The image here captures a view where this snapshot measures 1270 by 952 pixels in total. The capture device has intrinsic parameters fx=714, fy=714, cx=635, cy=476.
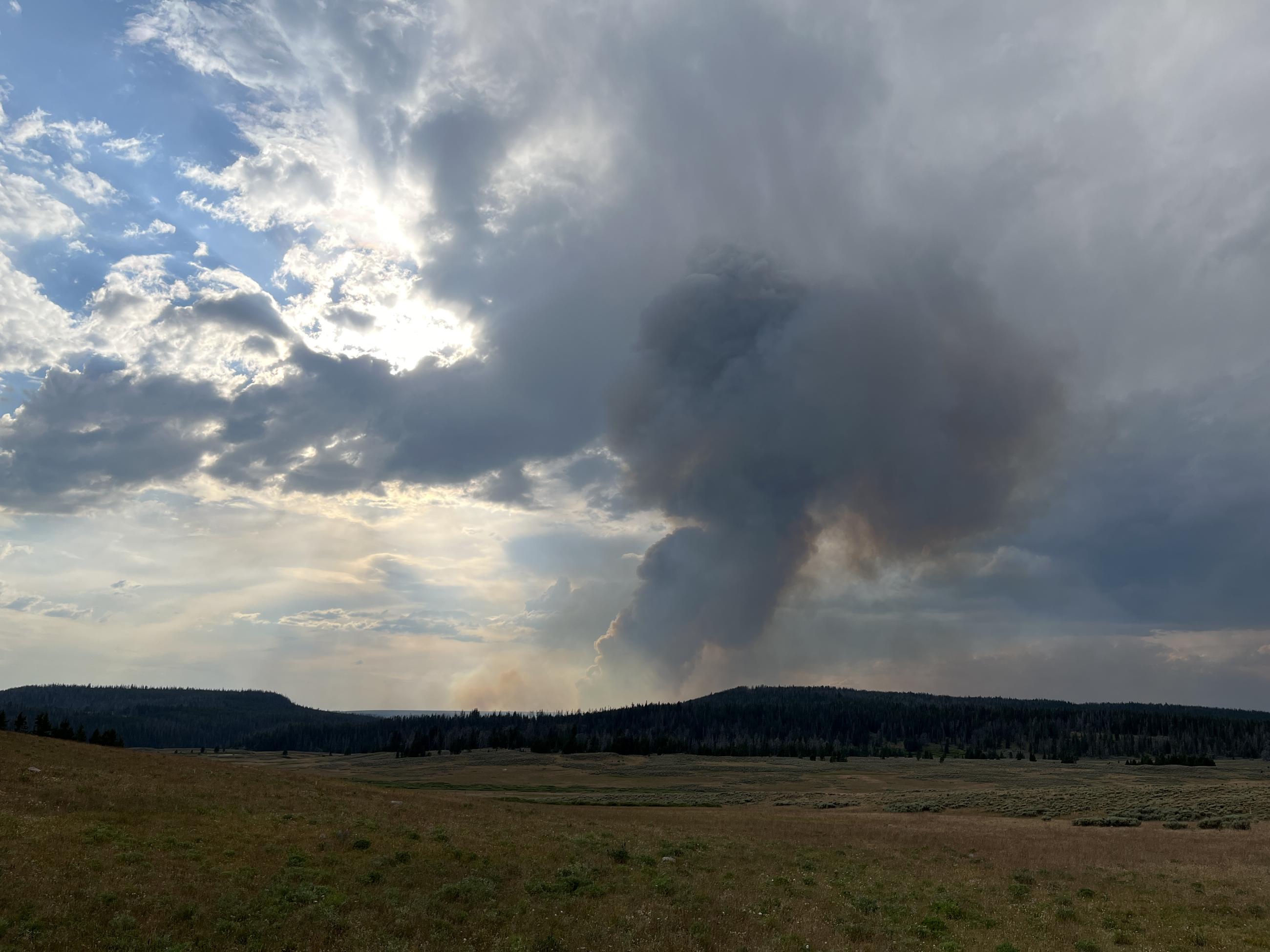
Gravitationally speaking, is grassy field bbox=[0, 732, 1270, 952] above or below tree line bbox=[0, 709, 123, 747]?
above

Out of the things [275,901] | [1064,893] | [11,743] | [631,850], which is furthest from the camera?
[11,743]

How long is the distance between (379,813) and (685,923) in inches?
749

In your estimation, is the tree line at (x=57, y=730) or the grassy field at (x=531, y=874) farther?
the tree line at (x=57, y=730)

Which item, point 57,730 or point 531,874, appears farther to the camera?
point 57,730

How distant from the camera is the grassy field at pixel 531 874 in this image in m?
18.0

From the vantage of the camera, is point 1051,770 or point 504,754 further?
point 504,754

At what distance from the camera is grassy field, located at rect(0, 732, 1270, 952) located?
18.0 m

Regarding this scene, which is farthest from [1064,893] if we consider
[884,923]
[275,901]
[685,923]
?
[275,901]

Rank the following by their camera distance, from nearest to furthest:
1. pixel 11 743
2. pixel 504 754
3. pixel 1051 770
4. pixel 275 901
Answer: pixel 275 901 → pixel 11 743 → pixel 1051 770 → pixel 504 754

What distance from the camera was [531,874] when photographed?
23.5 m

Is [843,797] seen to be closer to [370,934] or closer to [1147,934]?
[1147,934]

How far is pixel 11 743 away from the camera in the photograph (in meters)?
39.1

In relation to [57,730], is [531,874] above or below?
above

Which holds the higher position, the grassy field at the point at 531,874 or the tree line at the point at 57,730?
the grassy field at the point at 531,874
